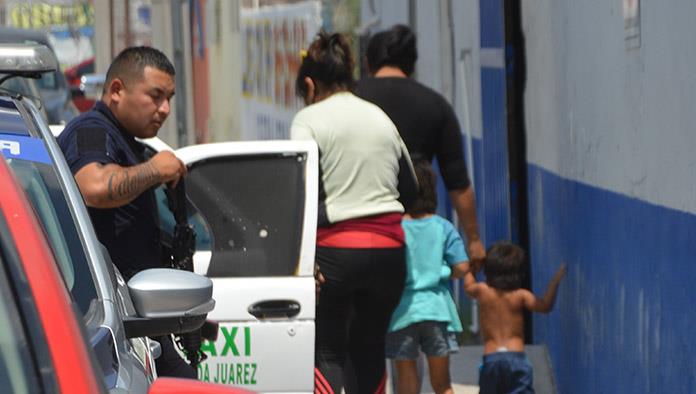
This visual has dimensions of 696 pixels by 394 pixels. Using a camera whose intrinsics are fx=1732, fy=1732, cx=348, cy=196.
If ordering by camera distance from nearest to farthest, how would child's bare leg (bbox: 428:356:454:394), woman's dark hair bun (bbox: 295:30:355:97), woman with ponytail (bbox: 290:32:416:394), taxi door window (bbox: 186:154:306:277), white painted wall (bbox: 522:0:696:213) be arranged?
1. white painted wall (bbox: 522:0:696:213)
2. taxi door window (bbox: 186:154:306:277)
3. woman with ponytail (bbox: 290:32:416:394)
4. woman's dark hair bun (bbox: 295:30:355:97)
5. child's bare leg (bbox: 428:356:454:394)

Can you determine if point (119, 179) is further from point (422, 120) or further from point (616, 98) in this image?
point (422, 120)

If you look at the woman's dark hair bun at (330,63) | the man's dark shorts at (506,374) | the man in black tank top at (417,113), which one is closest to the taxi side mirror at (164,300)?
the woman's dark hair bun at (330,63)

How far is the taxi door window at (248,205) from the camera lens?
6395 millimetres

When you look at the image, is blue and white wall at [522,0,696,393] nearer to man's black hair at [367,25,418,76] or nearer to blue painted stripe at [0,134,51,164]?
man's black hair at [367,25,418,76]

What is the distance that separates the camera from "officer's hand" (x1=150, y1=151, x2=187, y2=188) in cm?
525

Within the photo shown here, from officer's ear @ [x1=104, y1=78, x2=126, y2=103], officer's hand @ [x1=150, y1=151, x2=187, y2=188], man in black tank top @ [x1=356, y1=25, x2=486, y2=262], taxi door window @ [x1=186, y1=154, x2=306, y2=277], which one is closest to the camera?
officer's hand @ [x1=150, y1=151, x2=187, y2=188]

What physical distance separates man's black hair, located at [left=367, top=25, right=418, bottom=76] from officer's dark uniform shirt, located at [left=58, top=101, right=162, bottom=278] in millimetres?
2401

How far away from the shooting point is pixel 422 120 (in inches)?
296

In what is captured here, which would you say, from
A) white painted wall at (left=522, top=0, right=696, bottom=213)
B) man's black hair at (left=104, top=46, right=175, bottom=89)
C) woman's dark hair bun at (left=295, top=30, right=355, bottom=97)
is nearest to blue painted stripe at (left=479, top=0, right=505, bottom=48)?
white painted wall at (left=522, top=0, right=696, bottom=213)

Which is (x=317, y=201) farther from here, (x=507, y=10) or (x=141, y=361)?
(x=507, y=10)

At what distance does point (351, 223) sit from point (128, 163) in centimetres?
136

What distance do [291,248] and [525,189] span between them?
11.0 ft

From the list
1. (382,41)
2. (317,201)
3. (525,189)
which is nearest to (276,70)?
(525,189)

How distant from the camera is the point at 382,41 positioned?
7.69m
